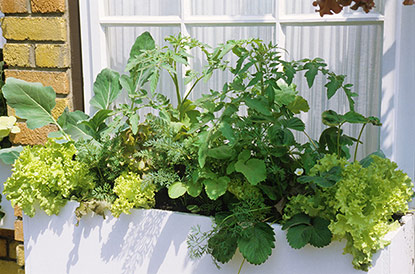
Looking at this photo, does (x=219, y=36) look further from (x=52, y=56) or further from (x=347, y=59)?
(x=52, y=56)

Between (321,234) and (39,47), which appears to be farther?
(39,47)

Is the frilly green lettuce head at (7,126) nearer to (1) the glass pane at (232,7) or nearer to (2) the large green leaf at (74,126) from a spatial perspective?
(2) the large green leaf at (74,126)

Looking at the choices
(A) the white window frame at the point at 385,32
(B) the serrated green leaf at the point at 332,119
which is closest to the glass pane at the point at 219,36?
(A) the white window frame at the point at 385,32

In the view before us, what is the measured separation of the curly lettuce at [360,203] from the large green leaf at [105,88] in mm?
785

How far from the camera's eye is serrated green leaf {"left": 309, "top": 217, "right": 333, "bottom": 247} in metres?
1.62

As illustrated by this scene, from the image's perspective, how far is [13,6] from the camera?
7.62 feet

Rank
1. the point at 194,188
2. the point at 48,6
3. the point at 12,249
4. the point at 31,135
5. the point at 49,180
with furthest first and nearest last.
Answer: the point at 12,249 → the point at 31,135 → the point at 48,6 → the point at 49,180 → the point at 194,188

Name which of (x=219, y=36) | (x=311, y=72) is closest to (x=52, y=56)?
(x=219, y=36)

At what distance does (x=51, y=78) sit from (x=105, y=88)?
0.28 metres

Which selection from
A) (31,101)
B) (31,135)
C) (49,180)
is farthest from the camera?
(31,135)

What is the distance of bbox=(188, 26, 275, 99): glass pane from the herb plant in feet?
0.34

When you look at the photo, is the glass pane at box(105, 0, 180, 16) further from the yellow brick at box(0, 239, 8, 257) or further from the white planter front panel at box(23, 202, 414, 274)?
the yellow brick at box(0, 239, 8, 257)

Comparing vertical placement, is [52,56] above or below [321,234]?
above

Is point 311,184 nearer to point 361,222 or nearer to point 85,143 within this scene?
point 361,222
